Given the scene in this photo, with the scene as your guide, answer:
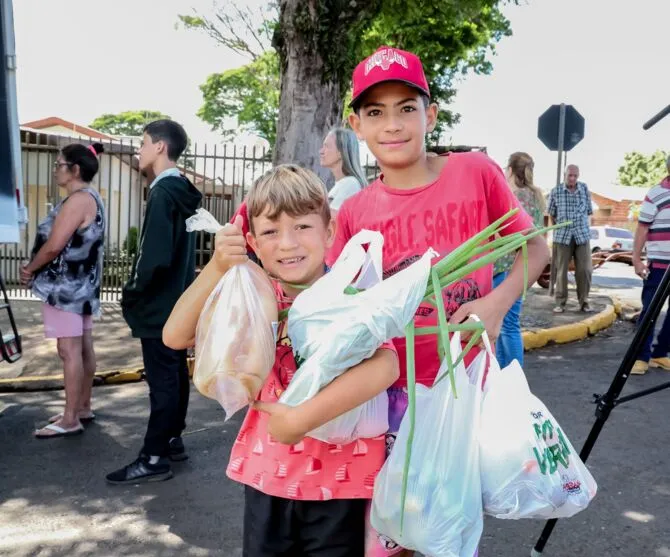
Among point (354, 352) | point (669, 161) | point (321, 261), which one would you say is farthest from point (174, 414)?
point (669, 161)

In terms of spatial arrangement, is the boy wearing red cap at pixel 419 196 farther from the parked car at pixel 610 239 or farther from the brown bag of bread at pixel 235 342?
the parked car at pixel 610 239

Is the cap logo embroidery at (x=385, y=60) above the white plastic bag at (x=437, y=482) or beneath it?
above

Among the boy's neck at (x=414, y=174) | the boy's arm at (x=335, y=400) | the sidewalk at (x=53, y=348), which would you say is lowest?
the sidewalk at (x=53, y=348)

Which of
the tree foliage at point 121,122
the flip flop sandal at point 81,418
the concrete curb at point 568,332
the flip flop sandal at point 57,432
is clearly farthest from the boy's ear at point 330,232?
the tree foliage at point 121,122

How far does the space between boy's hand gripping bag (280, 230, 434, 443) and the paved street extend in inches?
75.5

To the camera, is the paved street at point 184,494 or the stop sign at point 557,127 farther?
the stop sign at point 557,127

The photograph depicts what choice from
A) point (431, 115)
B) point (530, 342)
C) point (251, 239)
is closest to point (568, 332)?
point (530, 342)

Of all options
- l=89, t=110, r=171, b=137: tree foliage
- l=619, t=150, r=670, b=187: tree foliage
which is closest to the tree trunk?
l=89, t=110, r=171, b=137: tree foliage

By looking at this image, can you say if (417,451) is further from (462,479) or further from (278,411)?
(278,411)

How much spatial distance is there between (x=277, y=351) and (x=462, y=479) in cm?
56

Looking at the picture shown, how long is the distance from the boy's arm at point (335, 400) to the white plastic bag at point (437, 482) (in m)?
0.13

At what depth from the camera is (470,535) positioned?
1702 millimetres

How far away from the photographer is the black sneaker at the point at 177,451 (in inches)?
173

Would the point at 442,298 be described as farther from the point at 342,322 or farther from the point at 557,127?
the point at 557,127
